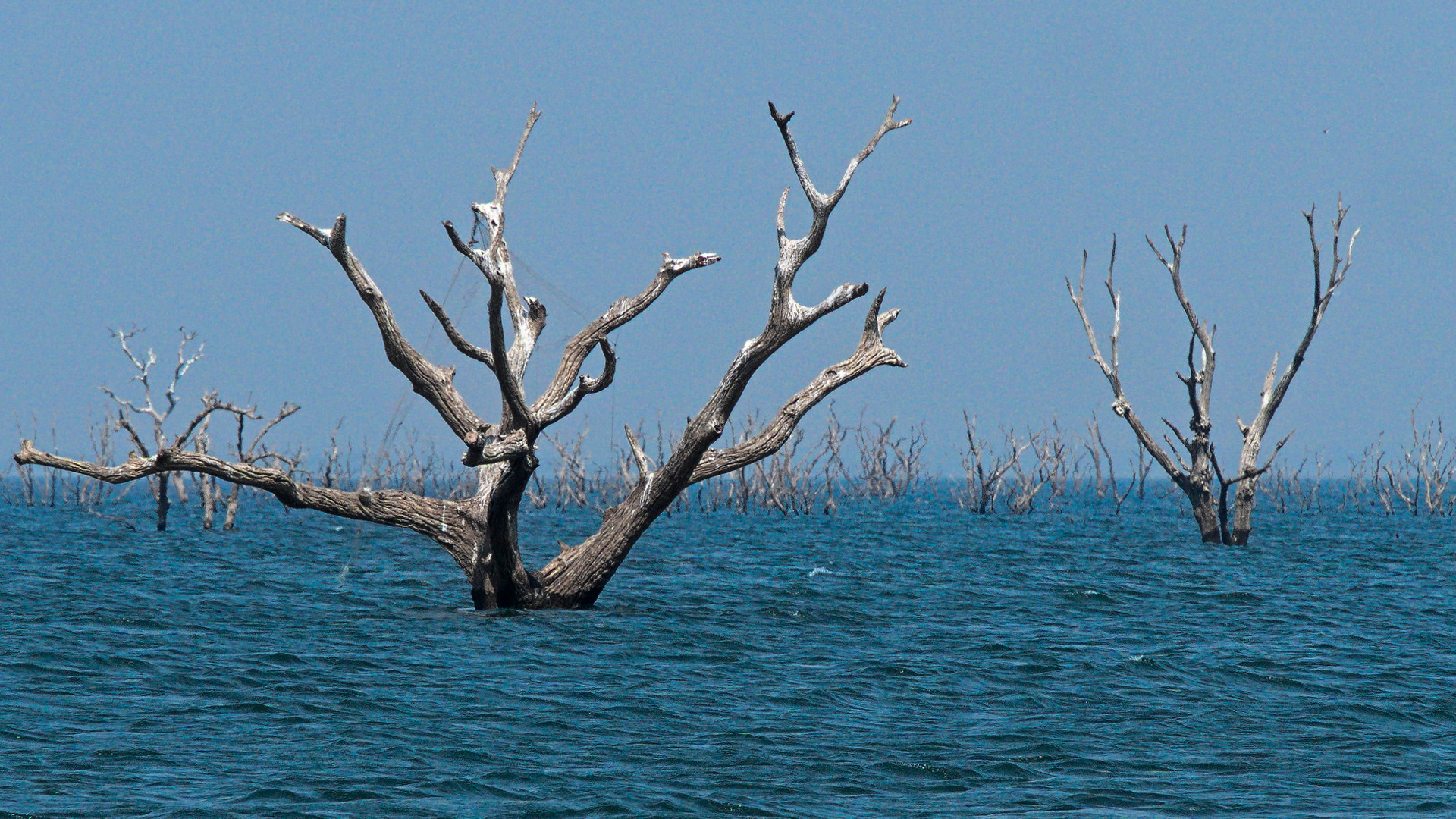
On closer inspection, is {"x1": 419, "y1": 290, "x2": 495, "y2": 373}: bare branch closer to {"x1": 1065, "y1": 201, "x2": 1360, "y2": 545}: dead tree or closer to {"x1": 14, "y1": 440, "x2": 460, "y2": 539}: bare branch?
{"x1": 14, "y1": 440, "x2": 460, "y2": 539}: bare branch

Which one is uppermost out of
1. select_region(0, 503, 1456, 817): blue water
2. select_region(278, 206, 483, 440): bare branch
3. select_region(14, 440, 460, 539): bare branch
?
select_region(278, 206, 483, 440): bare branch

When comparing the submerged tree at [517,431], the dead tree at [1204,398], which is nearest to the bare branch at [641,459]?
the submerged tree at [517,431]

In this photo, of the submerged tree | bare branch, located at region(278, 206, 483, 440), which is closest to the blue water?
the submerged tree

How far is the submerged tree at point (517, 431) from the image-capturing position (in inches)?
510

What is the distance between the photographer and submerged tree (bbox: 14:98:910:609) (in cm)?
1296

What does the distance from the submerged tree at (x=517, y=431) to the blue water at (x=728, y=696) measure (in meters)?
0.75

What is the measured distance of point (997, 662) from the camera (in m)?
11.9

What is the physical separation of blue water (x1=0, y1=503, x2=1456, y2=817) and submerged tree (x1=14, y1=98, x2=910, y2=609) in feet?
2.47

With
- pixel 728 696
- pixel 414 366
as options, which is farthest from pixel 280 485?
pixel 728 696

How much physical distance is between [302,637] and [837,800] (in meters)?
7.62

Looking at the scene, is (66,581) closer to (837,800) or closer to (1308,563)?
(837,800)

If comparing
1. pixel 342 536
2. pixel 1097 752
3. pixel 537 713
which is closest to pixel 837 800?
pixel 1097 752

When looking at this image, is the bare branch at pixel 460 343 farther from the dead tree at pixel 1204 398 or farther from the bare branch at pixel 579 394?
the dead tree at pixel 1204 398

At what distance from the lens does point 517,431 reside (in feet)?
42.8
